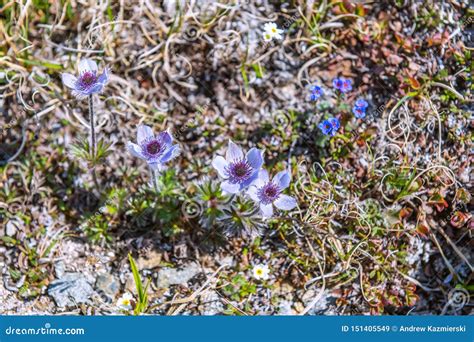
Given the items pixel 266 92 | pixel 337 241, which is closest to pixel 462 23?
pixel 266 92

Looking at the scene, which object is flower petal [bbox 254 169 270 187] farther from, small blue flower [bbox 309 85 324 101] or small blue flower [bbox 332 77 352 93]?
small blue flower [bbox 332 77 352 93]

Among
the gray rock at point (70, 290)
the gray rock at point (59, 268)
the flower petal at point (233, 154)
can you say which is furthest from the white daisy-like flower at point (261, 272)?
the gray rock at point (59, 268)

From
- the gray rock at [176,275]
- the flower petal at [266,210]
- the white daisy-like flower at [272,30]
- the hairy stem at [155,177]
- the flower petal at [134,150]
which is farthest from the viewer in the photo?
the white daisy-like flower at [272,30]

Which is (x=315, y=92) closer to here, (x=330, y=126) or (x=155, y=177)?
(x=330, y=126)

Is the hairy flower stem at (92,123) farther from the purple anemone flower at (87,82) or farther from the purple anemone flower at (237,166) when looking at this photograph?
the purple anemone flower at (237,166)

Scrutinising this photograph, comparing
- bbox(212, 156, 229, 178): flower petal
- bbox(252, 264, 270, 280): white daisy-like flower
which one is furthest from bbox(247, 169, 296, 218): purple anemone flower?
bbox(252, 264, 270, 280): white daisy-like flower

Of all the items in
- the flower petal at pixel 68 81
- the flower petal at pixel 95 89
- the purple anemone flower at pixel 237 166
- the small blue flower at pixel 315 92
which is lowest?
the purple anemone flower at pixel 237 166

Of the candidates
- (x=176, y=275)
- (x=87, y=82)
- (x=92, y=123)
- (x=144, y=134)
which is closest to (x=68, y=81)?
(x=87, y=82)
